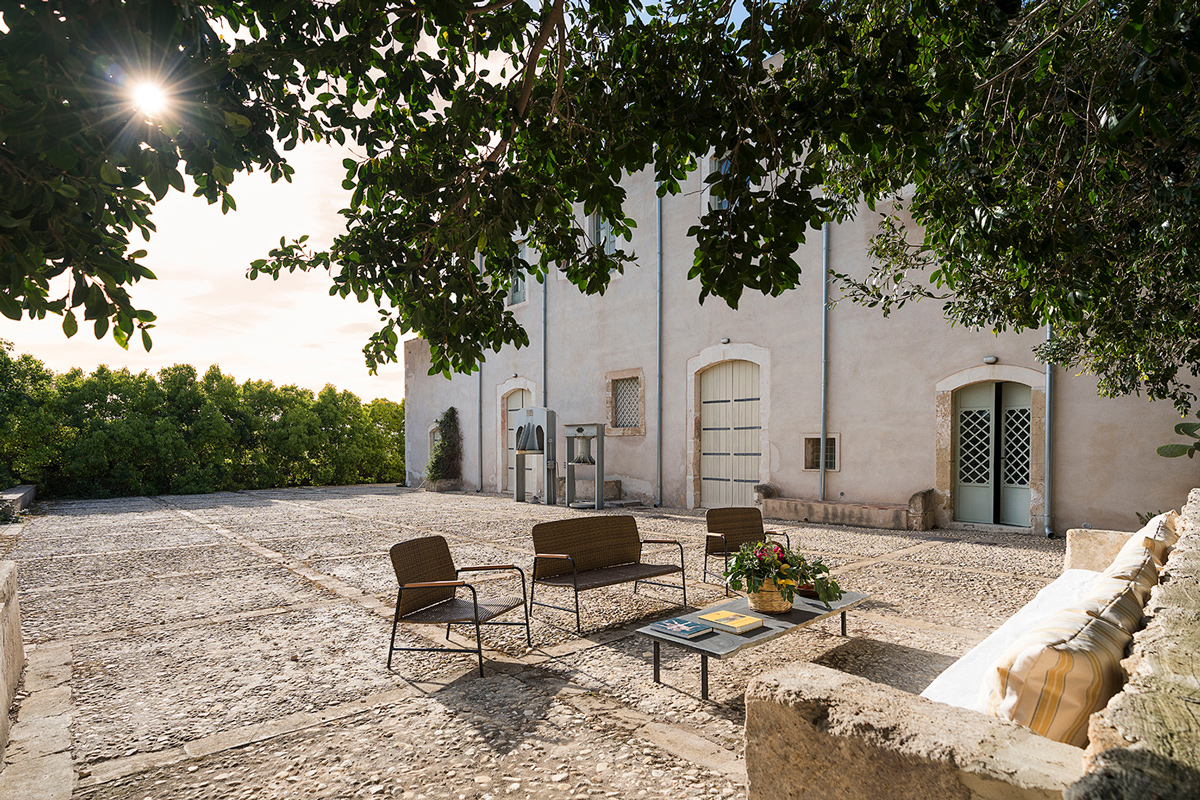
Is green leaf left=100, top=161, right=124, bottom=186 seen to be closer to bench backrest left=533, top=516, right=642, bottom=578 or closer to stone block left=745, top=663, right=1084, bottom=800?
stone block left=745, top=663, right=1084, bottom=800

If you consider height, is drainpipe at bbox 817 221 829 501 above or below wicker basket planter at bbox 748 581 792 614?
above

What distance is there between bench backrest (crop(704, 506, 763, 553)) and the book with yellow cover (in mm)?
1850

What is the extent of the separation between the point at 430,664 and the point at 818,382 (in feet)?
26.1

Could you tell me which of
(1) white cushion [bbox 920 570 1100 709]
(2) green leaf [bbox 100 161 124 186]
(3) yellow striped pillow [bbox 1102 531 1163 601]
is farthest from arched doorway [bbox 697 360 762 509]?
(2) green leaf [bbox 100 161 124 186]

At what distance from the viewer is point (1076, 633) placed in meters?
1.62

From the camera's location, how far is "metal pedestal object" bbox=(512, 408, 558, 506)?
13.0 meters

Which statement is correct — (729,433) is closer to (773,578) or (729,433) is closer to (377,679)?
(773,578)

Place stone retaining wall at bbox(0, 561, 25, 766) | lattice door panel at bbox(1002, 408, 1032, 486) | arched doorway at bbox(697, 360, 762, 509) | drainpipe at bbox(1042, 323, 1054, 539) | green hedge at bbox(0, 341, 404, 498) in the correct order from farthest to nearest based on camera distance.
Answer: green hedge at bbox(0, 341, 404, 498)
arched doorway at bbox(697, 360, 762, 509)
lattice door panel at bbox(1002, 408, 1032, 486)
drainpipe at bbox(1042, 323, 1054, 539)
stone retaining wall at bbox(0, 561, 25, 766)

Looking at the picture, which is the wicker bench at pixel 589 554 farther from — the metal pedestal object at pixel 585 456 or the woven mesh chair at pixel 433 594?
the metal pedestal object at pixel 585 456

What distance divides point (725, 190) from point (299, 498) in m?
15.7

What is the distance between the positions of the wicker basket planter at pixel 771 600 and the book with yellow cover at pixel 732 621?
0.15 meters

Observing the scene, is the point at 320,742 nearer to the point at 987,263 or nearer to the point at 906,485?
the point at 987,263

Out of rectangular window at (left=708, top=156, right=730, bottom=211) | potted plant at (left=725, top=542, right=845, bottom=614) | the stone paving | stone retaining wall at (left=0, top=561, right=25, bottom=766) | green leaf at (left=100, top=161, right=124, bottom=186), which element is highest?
rectangular window at (left=708, top=156, right=730, bottom=211)

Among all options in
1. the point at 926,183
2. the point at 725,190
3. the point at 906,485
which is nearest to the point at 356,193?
the point at 725,190
